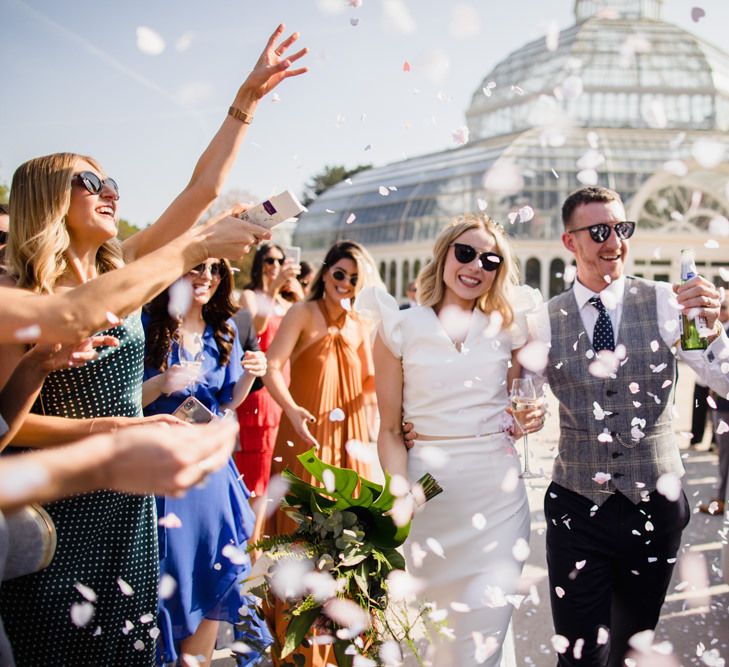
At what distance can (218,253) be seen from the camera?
2.09m

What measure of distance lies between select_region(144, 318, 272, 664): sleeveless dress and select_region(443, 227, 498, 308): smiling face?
150 cm

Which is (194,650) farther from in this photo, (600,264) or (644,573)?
(600,264)

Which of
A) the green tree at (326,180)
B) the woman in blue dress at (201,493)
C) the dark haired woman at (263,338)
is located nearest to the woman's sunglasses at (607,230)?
the woman in blue dress at (201,493)

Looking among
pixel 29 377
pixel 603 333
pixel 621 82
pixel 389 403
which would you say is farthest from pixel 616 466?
pixel 621 82

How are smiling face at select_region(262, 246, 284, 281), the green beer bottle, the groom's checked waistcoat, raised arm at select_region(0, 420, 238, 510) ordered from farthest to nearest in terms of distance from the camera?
1. smiling face at select_region(262, 246, 284, 281)
2. the groom's checked waistcoat
3. the green beer bottle
4. raised arm at select_region(0, 420, 238, 510)

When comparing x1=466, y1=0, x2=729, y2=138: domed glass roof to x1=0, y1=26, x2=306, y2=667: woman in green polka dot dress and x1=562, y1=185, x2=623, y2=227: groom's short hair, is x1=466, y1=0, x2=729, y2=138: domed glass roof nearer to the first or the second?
x1=562, y1=185, x2=623, y2=227: groom's short hair

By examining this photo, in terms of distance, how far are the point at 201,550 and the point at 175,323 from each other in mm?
1244

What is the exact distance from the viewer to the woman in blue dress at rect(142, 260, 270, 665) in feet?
11.1

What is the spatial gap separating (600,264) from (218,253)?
1.98 m

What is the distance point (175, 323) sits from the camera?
13.0 feet

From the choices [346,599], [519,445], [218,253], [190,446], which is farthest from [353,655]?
[519,445]

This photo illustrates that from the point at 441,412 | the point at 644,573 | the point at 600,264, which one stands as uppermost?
the point at 600,264

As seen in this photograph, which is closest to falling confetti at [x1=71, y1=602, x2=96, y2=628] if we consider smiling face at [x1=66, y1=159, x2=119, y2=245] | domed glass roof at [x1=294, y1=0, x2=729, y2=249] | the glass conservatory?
smiling face at [x1=66, y1=159, x2=119, y2=245]

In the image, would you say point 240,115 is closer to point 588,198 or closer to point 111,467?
point 588,198
